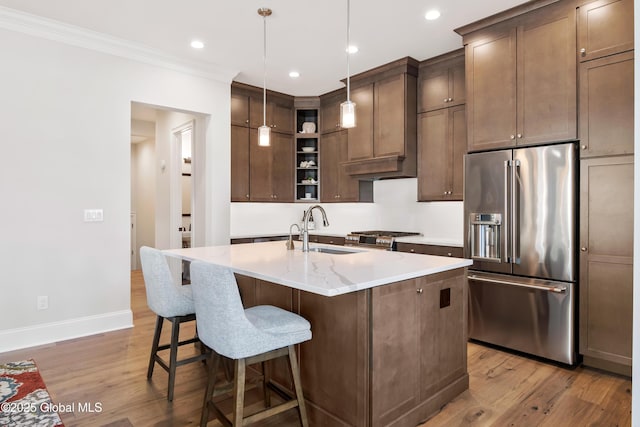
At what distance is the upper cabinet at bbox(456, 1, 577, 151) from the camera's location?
3.03 metres

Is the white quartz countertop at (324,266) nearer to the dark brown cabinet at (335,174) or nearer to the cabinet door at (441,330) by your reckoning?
the cabinet door at (441,330)

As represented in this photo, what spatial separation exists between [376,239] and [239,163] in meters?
2.08

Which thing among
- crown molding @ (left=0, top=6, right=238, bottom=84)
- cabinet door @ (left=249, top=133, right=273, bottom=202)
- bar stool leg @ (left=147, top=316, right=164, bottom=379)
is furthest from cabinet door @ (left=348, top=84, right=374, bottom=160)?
bar stool leg @ (left=147, top=316, right=164, bottom=379)

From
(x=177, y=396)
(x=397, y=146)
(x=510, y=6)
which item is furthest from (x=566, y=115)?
(x=177, y=396)

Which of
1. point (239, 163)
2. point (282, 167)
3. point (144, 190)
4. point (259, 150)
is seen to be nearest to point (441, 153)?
point (282, 167)

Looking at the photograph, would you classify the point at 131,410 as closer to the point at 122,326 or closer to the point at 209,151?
the point at 122,326

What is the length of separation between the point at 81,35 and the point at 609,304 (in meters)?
5.00

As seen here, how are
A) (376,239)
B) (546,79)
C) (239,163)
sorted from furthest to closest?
(239,163), (376,239), (546,79)

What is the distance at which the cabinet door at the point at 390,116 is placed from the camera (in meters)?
4.48

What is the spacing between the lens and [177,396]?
2.51 metres

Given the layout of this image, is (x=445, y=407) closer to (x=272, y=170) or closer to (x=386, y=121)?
(x=386, y=121)

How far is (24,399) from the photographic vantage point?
2.43 meters

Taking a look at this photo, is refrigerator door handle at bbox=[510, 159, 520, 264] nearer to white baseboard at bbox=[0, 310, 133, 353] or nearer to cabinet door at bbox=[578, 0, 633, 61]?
cabinet door at bbox=[578, 0, 633, 61]

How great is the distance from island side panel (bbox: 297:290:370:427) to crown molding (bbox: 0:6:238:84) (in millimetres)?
3244
